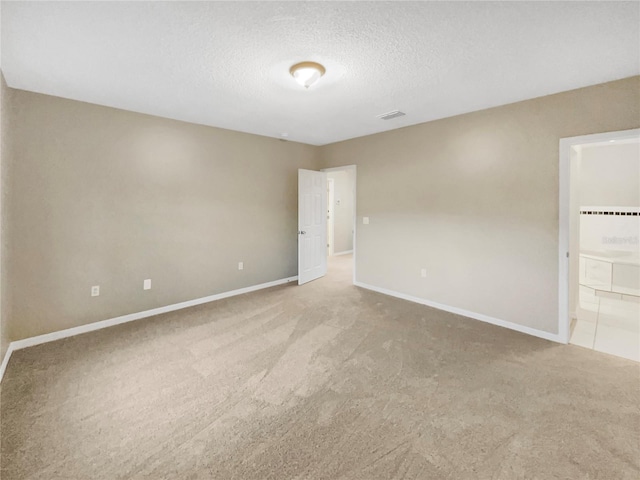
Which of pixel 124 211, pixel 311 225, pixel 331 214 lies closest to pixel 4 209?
pixel 124 211

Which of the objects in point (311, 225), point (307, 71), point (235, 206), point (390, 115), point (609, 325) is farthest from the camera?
point (311, 225)

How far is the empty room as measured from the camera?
5.58ft

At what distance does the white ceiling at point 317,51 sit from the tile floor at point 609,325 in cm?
257

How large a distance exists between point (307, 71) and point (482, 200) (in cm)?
257

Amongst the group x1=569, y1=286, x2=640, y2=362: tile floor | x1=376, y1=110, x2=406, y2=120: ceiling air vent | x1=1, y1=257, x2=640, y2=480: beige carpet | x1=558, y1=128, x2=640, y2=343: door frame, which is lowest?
x1=1, y1=257, x2=640, y2=480: beige carpet

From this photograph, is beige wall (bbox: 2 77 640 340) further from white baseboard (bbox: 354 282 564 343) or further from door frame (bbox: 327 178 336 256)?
door frame (bbox: 327 178 336 256)

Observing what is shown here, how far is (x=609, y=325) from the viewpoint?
335cm

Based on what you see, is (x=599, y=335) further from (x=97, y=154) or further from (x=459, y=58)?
(x=97, y=154)

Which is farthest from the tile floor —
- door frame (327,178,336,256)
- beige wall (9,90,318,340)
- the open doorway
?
door frame (327,178,336,256)

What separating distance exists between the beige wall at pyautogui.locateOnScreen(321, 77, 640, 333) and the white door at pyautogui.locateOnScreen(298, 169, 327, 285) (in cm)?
98

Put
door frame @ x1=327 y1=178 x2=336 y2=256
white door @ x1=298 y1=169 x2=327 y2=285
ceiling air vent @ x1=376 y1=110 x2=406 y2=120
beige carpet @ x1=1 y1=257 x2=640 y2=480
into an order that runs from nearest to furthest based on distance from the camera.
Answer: beige carpet @ x1=1 y1=257 x2=640 y2=480 < ceiling air vent @ x1=376 y1=110 x2=406 y2=120 < white door @ x1=298 y1=169 x2=327 y2=285 < door frame @ x1=327 y1=178 x2=336 y2=256

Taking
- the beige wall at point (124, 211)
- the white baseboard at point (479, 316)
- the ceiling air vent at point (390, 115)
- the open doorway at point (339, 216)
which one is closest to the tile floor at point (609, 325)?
the white baseboard at point (479, 316)

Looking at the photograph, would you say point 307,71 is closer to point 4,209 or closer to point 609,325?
point 4,209

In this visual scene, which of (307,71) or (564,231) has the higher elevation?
(307,71)
